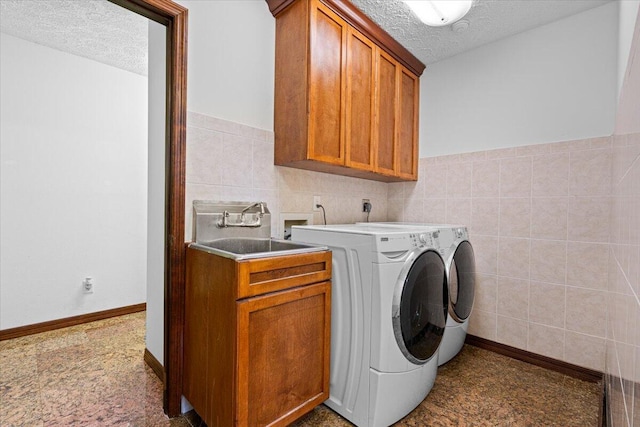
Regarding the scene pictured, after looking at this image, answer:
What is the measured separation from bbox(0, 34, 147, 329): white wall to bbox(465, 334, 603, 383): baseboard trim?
10.2 feet

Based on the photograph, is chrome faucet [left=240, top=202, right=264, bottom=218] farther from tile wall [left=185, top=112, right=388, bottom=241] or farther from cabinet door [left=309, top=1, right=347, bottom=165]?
cabinet door [left=309, top=1, right=347, bottom=165]

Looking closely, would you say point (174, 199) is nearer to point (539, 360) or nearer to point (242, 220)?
point (242, 220)

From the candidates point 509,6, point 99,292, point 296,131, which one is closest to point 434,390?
point 296,131

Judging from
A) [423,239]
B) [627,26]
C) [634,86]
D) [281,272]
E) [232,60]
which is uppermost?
[232,60]

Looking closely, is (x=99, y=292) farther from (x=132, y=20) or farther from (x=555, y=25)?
(x=555, y=25)

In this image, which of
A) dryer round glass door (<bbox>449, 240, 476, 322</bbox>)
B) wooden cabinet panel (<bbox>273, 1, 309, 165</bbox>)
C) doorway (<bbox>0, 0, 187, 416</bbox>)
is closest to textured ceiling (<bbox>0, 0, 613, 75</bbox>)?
wooden cabinet panel (<bbox>273, 1, 309, 165</bbox>)

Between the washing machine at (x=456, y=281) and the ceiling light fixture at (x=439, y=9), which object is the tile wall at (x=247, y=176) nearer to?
the washing machine at (x=456, y=281)

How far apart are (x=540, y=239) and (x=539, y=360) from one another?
0.83 m

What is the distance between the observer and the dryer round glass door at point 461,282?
1830 mm

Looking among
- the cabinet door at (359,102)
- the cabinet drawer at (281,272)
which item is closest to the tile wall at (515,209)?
the cabinet door at (359,102)

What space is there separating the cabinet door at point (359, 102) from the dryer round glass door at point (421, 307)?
0.84 metres

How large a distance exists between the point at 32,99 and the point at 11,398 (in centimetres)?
219

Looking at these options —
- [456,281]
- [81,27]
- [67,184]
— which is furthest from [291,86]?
[67,184]

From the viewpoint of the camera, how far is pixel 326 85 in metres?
1.80
